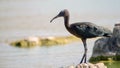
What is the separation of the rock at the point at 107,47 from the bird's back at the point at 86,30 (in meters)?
3.06

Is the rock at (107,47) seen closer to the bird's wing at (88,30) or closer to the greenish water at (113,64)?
the greenish water at (113,64)

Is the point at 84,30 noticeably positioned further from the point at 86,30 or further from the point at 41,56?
the point at 41,56

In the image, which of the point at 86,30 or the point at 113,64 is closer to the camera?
the point at 86,30

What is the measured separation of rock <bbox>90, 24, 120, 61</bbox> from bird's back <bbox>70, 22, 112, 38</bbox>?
306 cm

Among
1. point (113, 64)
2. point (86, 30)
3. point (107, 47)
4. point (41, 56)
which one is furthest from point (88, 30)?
point (41, 56)

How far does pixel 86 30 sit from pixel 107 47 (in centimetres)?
345

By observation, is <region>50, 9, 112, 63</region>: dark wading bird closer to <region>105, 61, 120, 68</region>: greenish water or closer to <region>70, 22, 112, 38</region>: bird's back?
<region>70, 22, 112, 38</region>: bird's back

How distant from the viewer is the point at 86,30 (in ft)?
59.5

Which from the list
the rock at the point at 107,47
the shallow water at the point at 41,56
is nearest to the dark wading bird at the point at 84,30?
the shallow water at the point at 41,56

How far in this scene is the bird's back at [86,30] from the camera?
18.0 m

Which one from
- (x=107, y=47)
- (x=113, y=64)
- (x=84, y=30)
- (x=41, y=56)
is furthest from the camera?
(x=41, y=56)

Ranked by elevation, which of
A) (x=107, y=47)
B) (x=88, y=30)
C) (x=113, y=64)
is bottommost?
(x=113, y=64)

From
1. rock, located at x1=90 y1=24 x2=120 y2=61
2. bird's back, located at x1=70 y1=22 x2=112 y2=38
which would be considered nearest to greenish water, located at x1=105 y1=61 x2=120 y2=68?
rock, located at x1=90 y1=24 x2=120 y2=61

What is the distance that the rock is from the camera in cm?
2130
